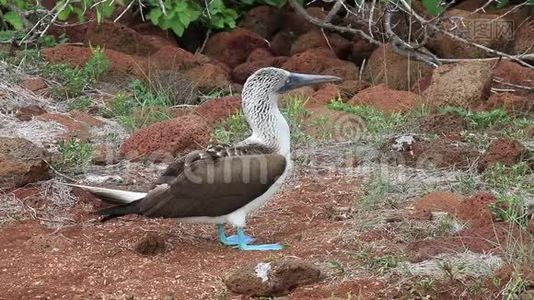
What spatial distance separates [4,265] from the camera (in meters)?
6.31

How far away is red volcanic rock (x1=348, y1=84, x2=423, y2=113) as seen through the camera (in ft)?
31.5

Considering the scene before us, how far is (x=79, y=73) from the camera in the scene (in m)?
10.5

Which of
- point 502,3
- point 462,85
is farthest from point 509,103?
point 502,3

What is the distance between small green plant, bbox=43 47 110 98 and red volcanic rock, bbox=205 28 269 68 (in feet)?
5.51

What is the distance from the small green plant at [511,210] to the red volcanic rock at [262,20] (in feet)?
21.3

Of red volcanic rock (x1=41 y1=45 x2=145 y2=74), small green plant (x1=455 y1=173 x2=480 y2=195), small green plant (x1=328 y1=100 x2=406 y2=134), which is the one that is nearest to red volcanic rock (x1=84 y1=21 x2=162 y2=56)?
red volcanic rock (x1=41 y1=45 x2=145 y2=74)

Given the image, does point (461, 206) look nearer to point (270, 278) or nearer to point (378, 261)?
point (378, 261)

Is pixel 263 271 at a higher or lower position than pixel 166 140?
higher

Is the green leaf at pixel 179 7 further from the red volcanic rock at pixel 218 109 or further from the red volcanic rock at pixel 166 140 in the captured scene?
the red volcanic rock at pixel 166 140

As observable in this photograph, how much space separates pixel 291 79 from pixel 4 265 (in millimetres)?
2140

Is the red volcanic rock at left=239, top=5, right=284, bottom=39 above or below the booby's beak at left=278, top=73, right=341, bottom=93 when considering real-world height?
below

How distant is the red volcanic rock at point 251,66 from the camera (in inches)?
444

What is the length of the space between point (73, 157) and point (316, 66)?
12.6 ft

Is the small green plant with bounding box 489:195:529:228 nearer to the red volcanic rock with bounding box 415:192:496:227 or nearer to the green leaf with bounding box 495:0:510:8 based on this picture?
the red volcanic rock with bounding box 415:192:496:227
